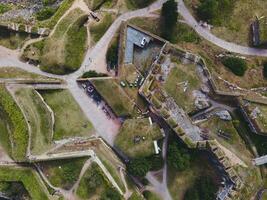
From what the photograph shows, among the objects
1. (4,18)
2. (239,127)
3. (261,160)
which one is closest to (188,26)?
(239,127)

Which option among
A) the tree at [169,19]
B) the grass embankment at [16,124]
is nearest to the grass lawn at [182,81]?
the tree at [169,19]

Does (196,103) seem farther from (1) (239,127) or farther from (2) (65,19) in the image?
(2) (65,19)

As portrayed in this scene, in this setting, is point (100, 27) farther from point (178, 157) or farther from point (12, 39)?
point (178, 157)

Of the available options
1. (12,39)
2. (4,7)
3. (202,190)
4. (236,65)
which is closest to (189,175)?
(202,190)

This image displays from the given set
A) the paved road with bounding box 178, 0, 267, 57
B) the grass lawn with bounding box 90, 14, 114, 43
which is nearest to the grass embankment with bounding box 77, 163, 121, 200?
the grass lawn with bounding box 90, 14, 114, 43

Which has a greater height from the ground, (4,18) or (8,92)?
(4,18)

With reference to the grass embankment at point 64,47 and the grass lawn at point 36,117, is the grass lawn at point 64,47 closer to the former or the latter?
the grass embankment at point 64,47
